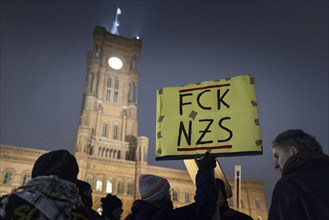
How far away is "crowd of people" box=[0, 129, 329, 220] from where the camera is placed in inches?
62.6

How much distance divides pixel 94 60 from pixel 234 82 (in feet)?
142

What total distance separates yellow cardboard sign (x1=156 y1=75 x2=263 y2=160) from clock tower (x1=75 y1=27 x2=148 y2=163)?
30732mm

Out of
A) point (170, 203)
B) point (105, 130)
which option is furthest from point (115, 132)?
point (170, 203)

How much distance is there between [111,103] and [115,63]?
7.31 metres

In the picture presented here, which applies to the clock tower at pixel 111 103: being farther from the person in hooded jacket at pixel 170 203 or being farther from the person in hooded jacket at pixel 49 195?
the person in hooded jacket at pixel 49 195

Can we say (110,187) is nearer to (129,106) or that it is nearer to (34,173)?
(129,106)

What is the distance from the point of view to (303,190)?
1.60m

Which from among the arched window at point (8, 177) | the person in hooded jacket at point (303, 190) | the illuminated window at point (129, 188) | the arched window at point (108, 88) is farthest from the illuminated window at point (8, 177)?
the person in hooded jacket at point (303, 190)

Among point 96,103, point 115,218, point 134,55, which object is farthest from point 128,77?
point 115,218

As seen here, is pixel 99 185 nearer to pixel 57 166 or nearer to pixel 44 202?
pixel 57 166

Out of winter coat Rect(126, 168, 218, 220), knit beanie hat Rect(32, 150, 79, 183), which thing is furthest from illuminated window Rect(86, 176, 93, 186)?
knit beanie hat Rect(32, 150, 79, 183)

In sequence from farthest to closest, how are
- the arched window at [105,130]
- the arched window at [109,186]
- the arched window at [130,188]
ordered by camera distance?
the arched window at [105,130] → the arched window at [130,188] → the arched window at [109,186]

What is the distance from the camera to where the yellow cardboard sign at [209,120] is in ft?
9.44

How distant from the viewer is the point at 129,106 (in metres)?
43.3
